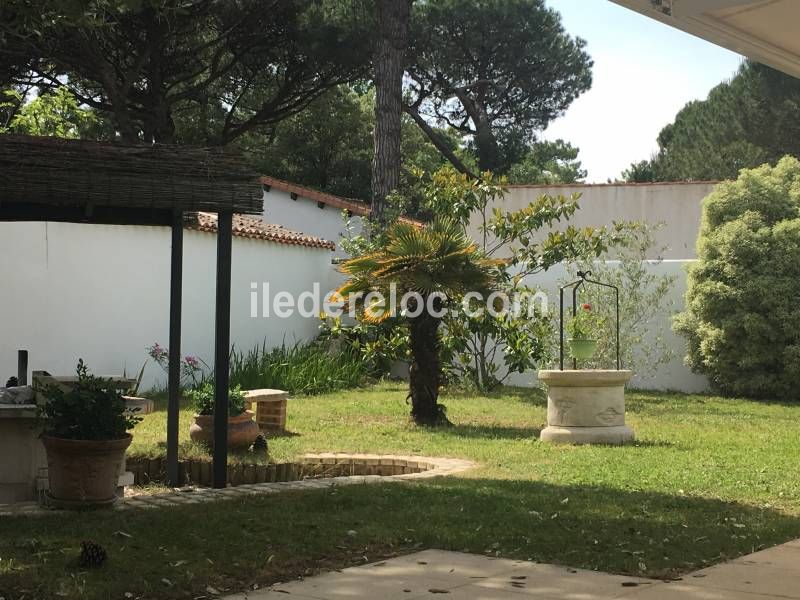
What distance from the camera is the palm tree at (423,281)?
12578 millimetres

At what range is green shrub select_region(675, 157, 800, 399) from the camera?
57.4 ft

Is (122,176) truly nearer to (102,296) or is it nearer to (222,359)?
(222,359)

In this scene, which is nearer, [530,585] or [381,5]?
[530,585]

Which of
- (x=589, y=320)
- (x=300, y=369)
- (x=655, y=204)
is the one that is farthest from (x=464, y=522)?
(x=655, y=204)

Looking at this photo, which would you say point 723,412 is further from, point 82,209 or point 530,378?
point 82,209

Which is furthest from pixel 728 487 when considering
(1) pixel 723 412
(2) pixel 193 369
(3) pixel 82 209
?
(2) pixel 193 369

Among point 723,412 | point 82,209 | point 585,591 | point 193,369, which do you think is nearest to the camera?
point 585,591

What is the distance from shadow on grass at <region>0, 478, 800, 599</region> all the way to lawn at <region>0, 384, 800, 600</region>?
0.01 m

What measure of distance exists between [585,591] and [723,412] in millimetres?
10818

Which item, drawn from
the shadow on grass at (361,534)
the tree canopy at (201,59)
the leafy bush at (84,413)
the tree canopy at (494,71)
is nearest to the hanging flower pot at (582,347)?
the shadow on grass at (361,534)

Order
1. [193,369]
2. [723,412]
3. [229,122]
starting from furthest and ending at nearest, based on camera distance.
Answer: [229,122] → [193,369] → [723,412]

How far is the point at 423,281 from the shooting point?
12414 mm

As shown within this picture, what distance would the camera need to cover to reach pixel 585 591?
528 cm

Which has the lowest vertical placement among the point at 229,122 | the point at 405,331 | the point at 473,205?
the point at 405,331
